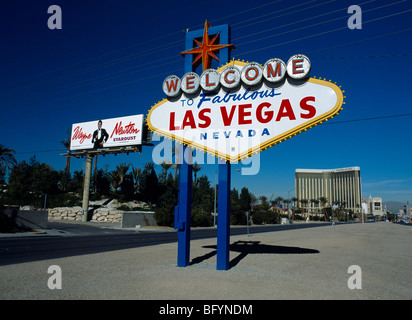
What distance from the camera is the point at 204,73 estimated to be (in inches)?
398

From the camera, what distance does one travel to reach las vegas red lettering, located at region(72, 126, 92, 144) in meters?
43.2

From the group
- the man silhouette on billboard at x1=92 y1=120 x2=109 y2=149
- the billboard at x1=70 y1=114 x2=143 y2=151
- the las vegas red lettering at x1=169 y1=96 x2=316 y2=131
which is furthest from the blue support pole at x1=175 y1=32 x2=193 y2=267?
the man silhouette on billboard at x1=92 y1=120 x2=109 y2=149

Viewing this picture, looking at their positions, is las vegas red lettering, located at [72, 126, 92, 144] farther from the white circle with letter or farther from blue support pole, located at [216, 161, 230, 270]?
the white circle with letter

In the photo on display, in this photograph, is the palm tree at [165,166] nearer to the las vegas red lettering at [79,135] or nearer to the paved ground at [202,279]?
the las vegas red lettering at [79,135]

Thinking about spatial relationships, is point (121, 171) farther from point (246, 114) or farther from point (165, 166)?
point (246, 114)

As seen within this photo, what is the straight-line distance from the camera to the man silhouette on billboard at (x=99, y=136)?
135 ft

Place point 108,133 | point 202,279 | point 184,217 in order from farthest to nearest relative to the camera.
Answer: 1. point 108,133
2. point 184,217
3. point 202,279

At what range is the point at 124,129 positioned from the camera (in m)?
39.7

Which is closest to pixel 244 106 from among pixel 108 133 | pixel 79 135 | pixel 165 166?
pixel 108 133

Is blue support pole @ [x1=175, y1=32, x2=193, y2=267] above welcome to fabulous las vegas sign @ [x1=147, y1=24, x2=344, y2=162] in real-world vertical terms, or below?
below

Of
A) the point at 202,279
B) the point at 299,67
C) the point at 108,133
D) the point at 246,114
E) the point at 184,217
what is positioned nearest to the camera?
the point at 202,279

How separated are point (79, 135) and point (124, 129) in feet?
29.0
